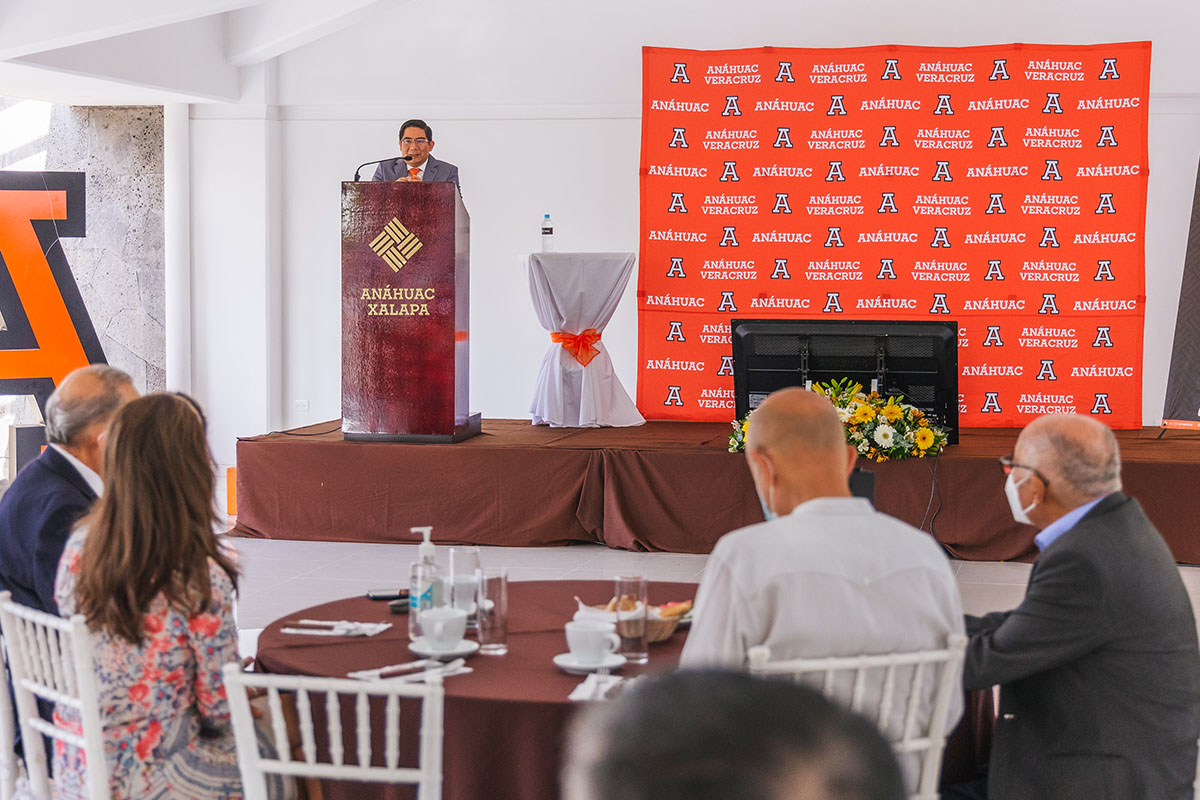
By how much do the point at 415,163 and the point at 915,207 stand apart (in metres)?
3.40

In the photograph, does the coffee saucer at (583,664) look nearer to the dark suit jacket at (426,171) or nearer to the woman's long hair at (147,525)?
the woman's long hair at (147,525)

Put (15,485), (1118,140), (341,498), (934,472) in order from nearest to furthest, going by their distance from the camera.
→ (15,485)
(934,472)
(341,498)
(1118,140)

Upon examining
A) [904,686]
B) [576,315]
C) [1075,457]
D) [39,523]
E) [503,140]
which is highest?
[503,140]

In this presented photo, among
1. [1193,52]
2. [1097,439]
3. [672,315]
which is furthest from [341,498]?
[1193,52]

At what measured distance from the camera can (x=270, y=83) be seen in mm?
9062

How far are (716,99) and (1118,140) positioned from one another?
8.39 ft

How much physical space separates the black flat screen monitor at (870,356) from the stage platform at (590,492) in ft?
1.15

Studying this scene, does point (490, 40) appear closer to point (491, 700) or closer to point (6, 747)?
point (6, 747)

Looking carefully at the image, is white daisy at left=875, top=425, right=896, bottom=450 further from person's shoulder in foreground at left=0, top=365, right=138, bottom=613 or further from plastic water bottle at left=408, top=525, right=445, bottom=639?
person's shoulder in foreground at left=0, top=365, right=138, bottom=613

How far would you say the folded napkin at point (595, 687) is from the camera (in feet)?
6.77

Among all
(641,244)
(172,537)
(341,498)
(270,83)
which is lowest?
(341,498)

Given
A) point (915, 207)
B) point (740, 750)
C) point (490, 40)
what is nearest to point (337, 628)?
point (740, 750)

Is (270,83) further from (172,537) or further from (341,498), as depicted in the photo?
(172,537)

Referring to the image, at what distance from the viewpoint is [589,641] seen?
2.25 m
